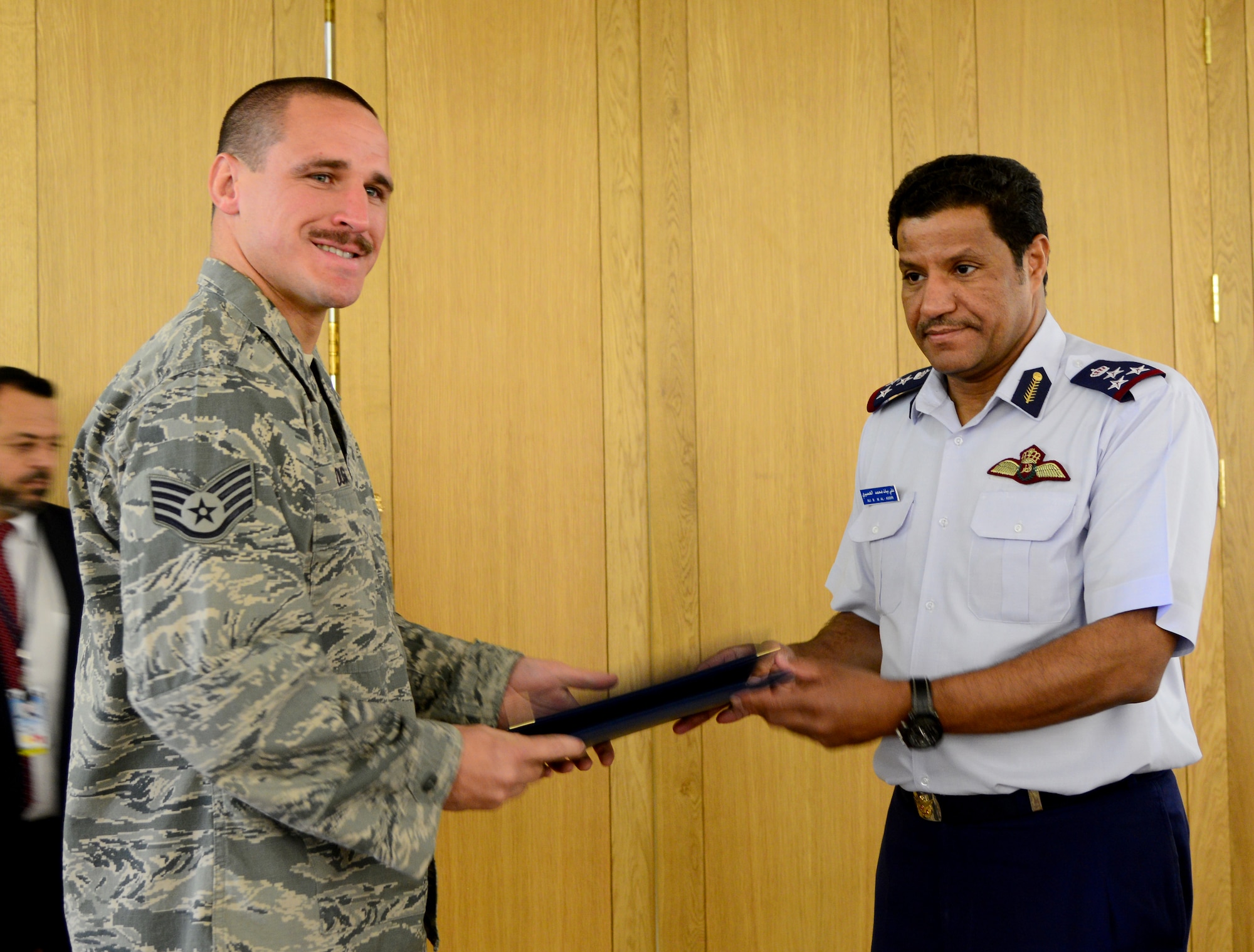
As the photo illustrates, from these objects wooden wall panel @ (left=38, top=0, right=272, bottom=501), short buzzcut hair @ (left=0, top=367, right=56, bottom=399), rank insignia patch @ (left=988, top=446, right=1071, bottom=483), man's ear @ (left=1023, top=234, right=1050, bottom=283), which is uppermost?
wooden wall panel @ (left=38, top=0, right=272, bottom=501)

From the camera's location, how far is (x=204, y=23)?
8.71 ft

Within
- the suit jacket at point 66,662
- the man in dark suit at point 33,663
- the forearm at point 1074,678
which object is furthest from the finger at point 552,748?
the man in dark suit at point 33,663

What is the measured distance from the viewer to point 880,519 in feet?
6.57

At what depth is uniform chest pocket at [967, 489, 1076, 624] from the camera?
172 centimetres

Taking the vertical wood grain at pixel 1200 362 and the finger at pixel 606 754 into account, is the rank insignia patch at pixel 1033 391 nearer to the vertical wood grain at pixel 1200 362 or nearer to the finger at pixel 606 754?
the finger at pixel 606 754

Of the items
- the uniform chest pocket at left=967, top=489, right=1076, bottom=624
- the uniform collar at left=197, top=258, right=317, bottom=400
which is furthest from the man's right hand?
the uniform chest pocket at left=967, top=489, right=1076, bottom=624

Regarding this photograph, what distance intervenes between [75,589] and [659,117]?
6.53 ft

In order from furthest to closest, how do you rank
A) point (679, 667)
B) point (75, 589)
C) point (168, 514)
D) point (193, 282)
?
1. point (193, 282)
2. point (75, 589)
3. point (679, 667)
4. point (168, 514)

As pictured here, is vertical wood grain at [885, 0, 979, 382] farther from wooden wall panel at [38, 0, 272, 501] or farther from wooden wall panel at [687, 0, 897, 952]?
wooden wall panel at [38, 0, 272, 501]

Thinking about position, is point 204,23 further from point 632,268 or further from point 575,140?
point 632,268

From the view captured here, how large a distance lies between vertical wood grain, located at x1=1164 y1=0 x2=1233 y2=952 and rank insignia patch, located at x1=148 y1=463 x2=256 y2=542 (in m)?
2.96

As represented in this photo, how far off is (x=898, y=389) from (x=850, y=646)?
52 centimetres

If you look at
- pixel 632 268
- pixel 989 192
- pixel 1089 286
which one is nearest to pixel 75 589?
pixel 632 268

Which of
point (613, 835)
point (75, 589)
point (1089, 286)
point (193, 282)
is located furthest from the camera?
point (1089, 286)
